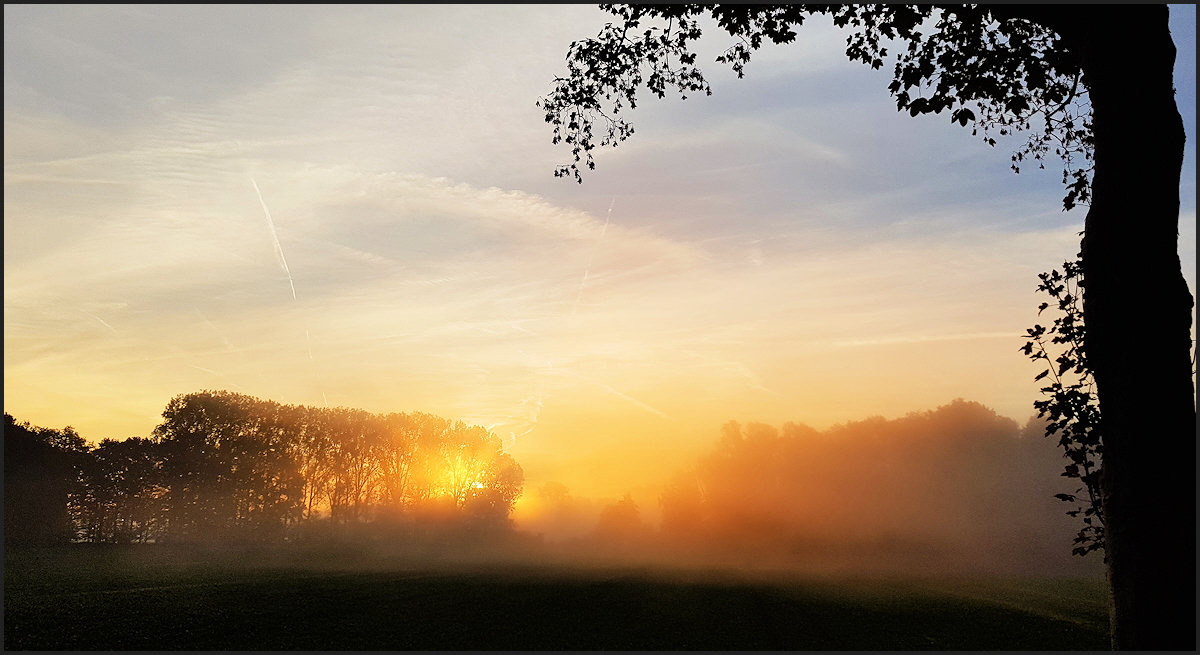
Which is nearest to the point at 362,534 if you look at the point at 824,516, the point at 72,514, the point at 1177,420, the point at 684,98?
the point at 72,514

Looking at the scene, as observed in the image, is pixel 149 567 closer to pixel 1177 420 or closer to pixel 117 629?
pixel 117 629

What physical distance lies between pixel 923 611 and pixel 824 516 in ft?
290

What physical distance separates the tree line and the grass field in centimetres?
4034

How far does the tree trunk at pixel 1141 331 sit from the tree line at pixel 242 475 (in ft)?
312

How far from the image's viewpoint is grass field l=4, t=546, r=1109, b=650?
24.1 meters

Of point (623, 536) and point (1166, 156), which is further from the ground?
point (1166, 156)

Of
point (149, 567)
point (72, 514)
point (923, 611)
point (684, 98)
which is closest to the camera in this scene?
point (684, 98)

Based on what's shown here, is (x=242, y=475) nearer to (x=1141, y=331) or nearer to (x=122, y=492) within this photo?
(x=122, y=492)

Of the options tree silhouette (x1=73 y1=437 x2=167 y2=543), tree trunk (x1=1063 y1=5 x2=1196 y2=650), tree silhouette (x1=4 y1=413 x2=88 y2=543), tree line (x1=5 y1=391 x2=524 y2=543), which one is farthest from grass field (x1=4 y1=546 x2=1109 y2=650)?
tree silhouette (x1=73 y1=437 x2=167 y2=543)

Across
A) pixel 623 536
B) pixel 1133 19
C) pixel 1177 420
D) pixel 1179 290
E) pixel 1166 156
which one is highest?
pixel 1133 19

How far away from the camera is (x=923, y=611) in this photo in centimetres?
3716

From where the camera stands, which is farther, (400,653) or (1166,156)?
(400,653)

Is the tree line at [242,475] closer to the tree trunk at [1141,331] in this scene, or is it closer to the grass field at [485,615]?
the grass field at [485,615]

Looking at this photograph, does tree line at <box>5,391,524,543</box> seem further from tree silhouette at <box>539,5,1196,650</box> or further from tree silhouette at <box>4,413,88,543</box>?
tree silhouette at <box>539,5,1196,650</box>
